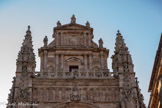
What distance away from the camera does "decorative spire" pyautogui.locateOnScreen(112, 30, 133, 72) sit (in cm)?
2568

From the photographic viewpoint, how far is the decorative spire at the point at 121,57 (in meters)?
25.7

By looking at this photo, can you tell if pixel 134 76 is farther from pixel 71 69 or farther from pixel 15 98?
pixel 15 98

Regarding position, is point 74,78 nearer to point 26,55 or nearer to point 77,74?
point 77,74

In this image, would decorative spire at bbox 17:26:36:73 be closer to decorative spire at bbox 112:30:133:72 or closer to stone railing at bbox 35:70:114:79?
stone railing at bbox 35:70:114:79

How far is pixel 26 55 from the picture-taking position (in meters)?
26.2

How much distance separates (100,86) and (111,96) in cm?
93

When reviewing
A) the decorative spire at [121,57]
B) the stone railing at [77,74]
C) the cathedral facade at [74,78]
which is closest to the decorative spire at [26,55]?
the cathedral facade at [74,78]

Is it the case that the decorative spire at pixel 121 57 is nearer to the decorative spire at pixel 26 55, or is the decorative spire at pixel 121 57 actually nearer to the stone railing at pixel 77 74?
the stone railing at pixel 77 74

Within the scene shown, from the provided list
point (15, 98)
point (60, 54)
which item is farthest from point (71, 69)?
point (15, 98)

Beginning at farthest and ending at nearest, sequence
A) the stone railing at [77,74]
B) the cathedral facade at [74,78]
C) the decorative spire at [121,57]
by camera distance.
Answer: the decorative spire at [121,57] → the stone railing at [77,74] → the cathedral facade at [74,78]

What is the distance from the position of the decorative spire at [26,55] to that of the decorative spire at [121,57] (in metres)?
5.15

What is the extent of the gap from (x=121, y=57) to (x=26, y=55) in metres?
5.97

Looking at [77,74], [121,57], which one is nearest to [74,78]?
[77,74]

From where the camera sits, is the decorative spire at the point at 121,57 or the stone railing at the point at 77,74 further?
the decorative spire at the point at 121,57
